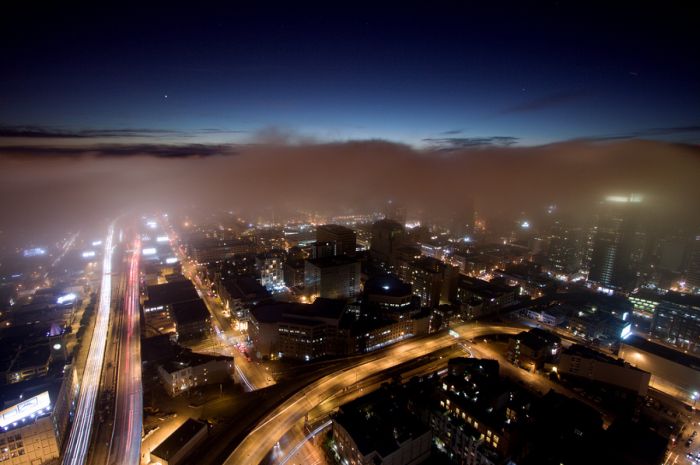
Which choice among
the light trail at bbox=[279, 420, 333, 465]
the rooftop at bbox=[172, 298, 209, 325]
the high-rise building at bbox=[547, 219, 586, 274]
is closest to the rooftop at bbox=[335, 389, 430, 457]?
the light trail at bbox=[279, 420, 333, 465]

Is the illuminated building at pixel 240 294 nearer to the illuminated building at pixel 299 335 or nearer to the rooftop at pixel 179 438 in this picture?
the illuminated building at pixel 299 335

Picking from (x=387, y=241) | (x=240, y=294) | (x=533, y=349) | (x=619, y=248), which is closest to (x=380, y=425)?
(x=533, y=349)

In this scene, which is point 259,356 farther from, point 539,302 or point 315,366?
point 539,302

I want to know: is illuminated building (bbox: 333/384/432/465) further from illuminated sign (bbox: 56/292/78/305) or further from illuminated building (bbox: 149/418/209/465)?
illuminated sign (bbox: 56/292/78/305)

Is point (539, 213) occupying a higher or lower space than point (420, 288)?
higher

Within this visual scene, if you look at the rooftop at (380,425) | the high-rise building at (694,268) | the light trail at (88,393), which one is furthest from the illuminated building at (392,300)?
the high-rise building at (694,268)

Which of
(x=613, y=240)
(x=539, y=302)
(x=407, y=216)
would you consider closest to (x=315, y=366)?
(x=539, y=302)

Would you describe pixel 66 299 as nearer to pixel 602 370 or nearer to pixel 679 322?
pixel 602 370
